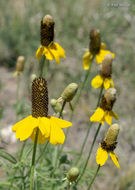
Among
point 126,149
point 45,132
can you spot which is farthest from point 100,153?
point 126,149

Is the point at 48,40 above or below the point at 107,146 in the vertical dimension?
above

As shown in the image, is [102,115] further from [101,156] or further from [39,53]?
[39,53]

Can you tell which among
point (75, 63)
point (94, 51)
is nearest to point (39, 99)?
point (94, 51)

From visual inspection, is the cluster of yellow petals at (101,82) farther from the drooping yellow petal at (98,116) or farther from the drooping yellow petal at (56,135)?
the drooping yellow petal at (56,135)

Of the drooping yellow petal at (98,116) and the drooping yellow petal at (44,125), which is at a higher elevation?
the drooping yellow petal at (98,116)

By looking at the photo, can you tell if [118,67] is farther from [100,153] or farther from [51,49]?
[100,153]


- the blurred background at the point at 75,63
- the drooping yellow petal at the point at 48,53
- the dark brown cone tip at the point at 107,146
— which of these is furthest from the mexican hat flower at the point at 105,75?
the blurred background at the point at 75,63
